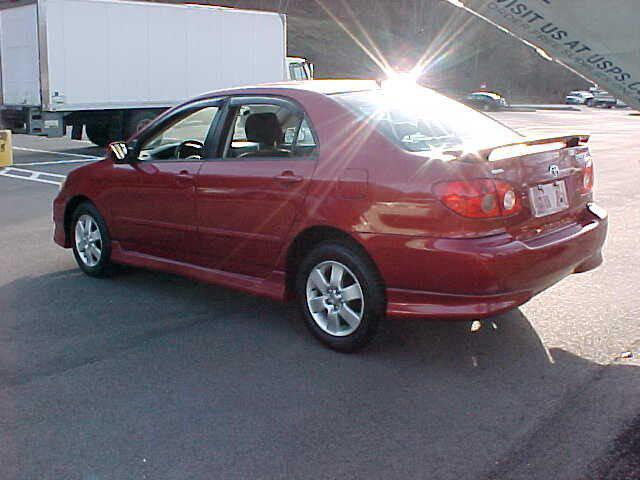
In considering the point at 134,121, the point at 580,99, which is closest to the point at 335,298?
the point at 134,121

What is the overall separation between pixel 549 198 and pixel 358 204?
3.75 ft

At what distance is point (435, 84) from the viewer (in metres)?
66.3

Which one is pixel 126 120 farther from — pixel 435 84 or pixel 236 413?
pixel 435 84

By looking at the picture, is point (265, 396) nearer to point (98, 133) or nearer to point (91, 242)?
point (91, 242)

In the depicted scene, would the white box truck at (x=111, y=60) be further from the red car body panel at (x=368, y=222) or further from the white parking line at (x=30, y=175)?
the red car body panel at (x=368, y=222)

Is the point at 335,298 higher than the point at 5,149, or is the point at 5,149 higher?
the point at 5,149

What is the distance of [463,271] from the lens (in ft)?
14.9

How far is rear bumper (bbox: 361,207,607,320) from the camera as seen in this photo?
4547mm

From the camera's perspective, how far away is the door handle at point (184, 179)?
19.3ft

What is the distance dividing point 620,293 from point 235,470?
3.87 metres

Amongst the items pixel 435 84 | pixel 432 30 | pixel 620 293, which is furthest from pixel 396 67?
pixel 620 293

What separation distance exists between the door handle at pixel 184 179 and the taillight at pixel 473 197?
2.03 meters

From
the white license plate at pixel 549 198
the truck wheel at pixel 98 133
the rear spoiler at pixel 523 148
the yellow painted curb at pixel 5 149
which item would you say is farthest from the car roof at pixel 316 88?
the truck wheel at pixel 98 133

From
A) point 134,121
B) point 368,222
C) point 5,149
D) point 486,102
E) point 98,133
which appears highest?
point 486,102
